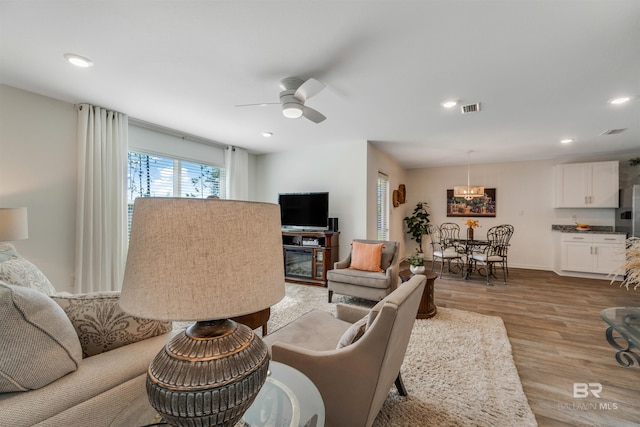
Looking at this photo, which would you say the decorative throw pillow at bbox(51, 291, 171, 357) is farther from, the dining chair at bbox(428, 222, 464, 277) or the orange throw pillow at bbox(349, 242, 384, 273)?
the dining chair at bbox(428, 222, 464, 277)

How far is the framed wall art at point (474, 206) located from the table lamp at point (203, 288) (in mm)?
6845

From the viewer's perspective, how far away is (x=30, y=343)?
883mm

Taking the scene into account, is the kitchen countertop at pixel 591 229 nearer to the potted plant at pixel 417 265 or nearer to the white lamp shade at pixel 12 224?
the potted plant at pixel 417 265

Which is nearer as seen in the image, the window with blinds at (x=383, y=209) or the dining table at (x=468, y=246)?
the dining table at (x=468, y=246)

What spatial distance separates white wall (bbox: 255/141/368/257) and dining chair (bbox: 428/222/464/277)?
6.43 feet

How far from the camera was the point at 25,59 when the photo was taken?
2.11 meters

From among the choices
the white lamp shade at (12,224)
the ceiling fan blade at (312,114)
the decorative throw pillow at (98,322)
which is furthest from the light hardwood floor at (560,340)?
the white lamp shade at (12,224)

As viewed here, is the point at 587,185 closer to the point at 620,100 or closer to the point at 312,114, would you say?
the point at 620,100

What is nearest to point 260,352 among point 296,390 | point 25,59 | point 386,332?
point 296,390

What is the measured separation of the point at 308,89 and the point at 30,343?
2.21 metres

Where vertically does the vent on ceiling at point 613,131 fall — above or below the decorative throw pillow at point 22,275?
above

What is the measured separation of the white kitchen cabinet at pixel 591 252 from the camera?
4.86 meters

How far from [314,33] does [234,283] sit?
5.93 ft

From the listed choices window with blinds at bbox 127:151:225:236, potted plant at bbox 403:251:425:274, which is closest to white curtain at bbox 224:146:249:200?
window with blinds at bbox 127:151:225:236
